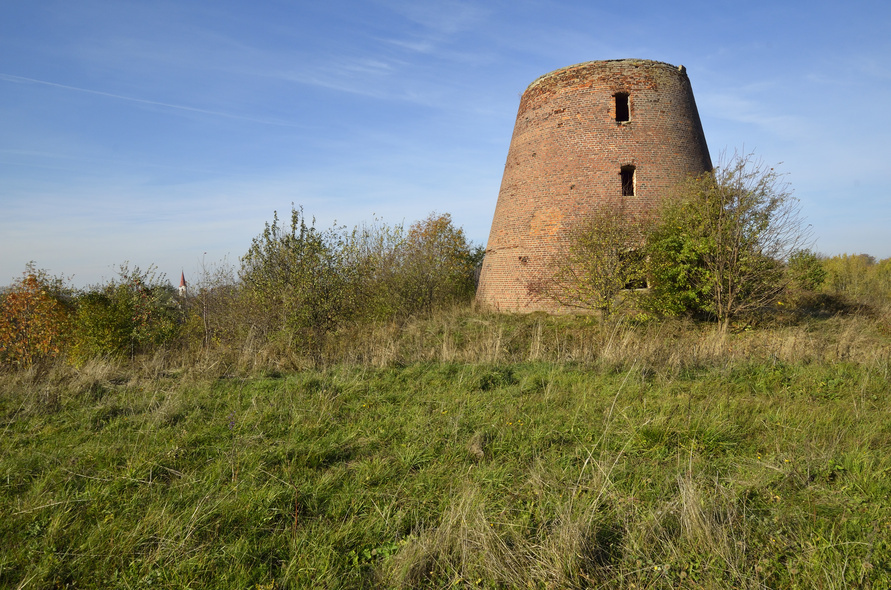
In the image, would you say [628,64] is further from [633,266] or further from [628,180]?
[633,266]

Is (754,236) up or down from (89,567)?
up

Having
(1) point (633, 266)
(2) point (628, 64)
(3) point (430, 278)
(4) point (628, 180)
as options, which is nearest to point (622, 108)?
(2) point (628, 64)

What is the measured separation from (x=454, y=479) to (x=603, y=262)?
851 cm

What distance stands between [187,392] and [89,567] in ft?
10.9

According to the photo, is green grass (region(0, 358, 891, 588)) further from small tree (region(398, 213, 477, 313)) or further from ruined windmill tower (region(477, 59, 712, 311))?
small tree (region(398, 213, 477, 313))

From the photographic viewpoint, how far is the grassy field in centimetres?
251

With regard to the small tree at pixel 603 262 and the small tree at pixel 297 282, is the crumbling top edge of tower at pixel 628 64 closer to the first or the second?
the small tree at pixel 603 262

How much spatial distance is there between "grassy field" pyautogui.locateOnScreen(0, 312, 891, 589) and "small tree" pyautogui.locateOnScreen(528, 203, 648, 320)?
479 cm

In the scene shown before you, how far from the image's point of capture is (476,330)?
11711 millimetres

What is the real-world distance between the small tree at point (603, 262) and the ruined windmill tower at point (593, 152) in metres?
0.43

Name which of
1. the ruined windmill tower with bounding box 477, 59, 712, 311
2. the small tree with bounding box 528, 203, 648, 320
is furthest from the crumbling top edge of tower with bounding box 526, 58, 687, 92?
the small tree with bounding box 528, 203, 648, 320

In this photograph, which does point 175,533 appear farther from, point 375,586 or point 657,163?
point 657,163

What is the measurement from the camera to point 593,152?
12.1 meters

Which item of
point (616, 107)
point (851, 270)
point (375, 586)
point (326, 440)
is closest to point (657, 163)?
point (616, 107)
